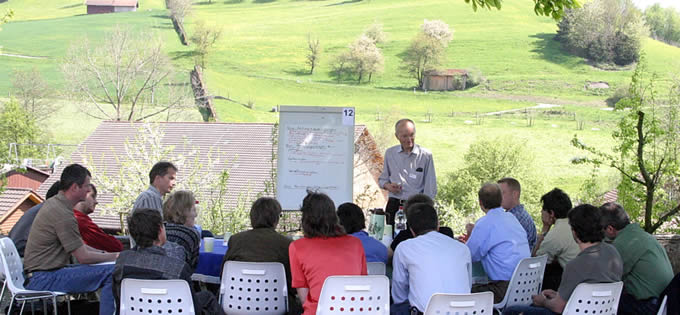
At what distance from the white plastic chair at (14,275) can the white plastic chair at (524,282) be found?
293 centimetres

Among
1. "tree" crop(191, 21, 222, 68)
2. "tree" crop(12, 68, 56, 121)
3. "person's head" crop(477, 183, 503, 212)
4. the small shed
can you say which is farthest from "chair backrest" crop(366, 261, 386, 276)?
"tree" crop(191, 21, 222, 68)

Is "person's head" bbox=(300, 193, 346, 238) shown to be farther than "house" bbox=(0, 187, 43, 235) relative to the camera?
No

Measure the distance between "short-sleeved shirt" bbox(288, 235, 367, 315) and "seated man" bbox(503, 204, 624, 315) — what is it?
1.26 meters

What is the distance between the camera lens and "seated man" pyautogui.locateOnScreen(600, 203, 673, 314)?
4.27 m

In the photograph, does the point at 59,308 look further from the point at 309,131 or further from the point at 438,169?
the point at 438,169

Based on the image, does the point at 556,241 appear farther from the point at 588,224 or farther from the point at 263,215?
the point at 263,215

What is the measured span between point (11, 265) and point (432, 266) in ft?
9.11

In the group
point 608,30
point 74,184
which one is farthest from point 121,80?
point 74,184

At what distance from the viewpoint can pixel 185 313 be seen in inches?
140

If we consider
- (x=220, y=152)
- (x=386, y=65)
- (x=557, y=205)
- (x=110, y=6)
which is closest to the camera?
(x=557, y=205)

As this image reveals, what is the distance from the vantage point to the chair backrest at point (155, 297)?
3.48 metres

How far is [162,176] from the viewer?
531 cm

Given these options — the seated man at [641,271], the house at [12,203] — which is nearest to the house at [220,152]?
the house at [12,203]

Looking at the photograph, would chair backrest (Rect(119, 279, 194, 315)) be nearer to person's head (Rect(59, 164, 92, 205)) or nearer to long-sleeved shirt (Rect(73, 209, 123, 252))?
person's head (Rect(59, 164, 92, 205))
